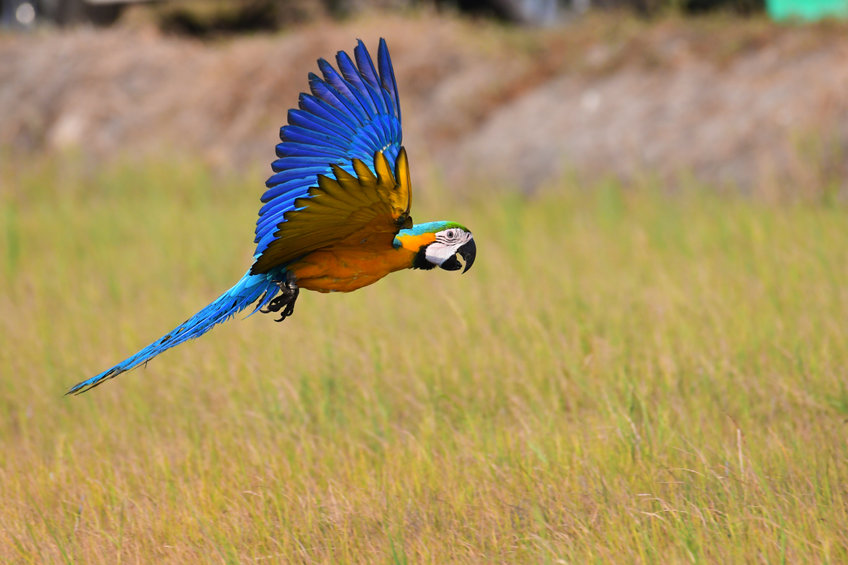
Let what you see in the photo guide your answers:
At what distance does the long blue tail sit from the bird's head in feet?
1.44

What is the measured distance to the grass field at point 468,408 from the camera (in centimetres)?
275

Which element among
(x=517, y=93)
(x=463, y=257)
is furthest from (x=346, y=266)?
(x=517, y=93)

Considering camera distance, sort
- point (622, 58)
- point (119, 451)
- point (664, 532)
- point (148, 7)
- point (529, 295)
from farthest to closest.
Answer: point (148, 7) < point (622, 58) < point (529, 295) < point (119, 451) < point (664, 532)

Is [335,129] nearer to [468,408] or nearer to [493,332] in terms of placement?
[468,408]

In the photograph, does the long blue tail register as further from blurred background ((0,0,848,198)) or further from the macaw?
blurred background ((0,0,848,198))

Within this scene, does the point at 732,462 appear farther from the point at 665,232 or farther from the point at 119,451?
the point at 665,232

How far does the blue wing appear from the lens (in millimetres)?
2738

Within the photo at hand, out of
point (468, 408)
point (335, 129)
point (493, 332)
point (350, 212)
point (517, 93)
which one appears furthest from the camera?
point (517, 93)

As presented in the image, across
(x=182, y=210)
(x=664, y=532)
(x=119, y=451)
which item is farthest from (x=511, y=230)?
(x=664, y=532)

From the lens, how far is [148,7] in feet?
47.6

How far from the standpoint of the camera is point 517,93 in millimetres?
9328

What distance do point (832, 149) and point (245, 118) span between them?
237 inches

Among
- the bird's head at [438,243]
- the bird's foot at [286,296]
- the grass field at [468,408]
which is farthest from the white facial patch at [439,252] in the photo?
the grass field at [468,408]

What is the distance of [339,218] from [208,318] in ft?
1.66
